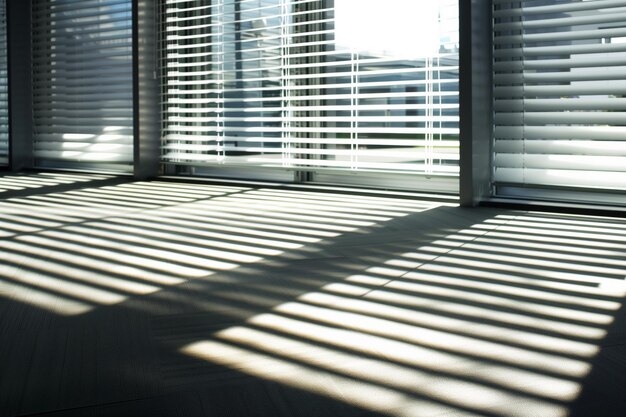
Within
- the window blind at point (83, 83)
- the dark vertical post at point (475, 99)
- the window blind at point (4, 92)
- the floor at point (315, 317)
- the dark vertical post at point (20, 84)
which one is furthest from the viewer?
the window blind at point (4, 92)

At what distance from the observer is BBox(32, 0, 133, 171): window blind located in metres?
6.58

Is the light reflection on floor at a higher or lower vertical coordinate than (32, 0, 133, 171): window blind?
lower

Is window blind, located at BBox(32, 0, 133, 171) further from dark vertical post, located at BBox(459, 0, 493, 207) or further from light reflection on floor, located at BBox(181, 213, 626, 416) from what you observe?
light reflection on floor, located at BBox(181, 213, 626, 416)

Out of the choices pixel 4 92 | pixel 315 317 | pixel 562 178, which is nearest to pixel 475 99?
pixel 562 178

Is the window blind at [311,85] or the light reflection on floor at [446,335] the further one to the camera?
the window blind at [311,85]

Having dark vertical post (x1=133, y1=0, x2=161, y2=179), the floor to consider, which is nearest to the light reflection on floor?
the floor

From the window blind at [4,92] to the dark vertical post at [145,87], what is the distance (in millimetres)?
2380

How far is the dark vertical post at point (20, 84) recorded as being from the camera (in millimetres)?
7285

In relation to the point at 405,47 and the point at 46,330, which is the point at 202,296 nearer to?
the point at 46,330

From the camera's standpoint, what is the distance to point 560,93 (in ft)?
13.3

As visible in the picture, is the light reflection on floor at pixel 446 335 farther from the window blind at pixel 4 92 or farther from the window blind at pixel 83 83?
the window blind at pixel 4 92

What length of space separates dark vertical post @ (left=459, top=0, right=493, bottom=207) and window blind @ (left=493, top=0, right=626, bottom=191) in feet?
0.17

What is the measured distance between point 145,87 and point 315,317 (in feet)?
14.7

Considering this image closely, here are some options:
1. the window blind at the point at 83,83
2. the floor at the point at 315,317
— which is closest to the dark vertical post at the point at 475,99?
the floor at the point at 315,317
